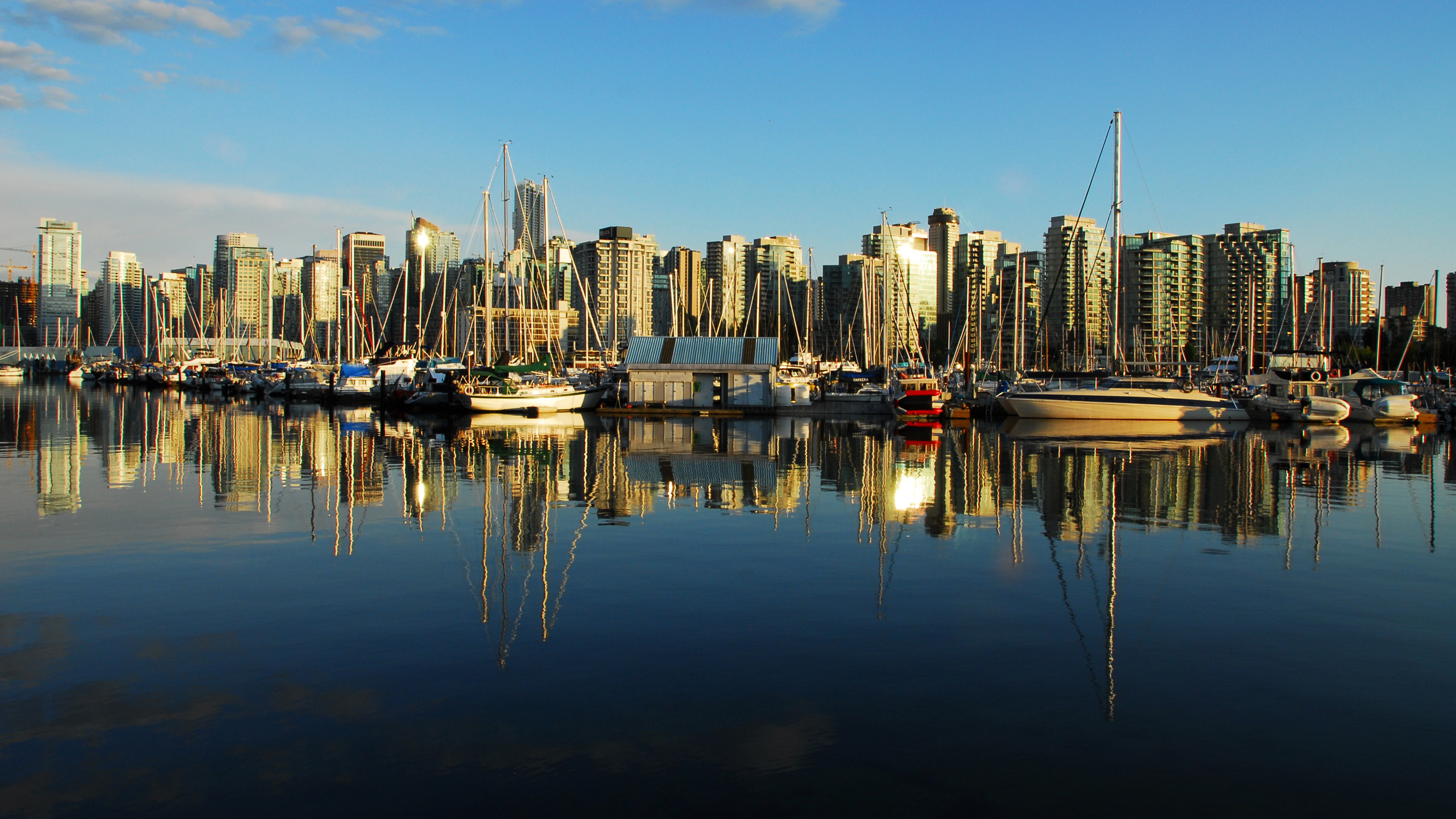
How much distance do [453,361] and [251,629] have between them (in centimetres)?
8134

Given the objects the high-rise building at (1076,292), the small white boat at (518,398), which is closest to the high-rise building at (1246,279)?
the high-rise building at (1076,292)

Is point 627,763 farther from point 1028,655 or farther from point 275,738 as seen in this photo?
point 1028,655

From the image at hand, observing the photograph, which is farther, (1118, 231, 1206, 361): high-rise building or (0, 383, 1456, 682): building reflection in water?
(1118, 231, 1206, 361): high-rise building

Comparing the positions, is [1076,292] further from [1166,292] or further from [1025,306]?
[1166,292]

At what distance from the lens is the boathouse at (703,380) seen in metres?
59.5

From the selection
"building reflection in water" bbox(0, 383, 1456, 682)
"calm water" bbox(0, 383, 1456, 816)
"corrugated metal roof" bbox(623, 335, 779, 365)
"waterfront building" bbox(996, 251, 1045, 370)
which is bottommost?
"calm water" bbox(0, 383, 1456, 816)

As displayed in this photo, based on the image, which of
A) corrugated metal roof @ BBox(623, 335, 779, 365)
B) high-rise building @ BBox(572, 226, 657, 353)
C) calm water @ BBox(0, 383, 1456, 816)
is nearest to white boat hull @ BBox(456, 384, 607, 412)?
corrugated metal roof @ BBox(623, 335, 779, 365)

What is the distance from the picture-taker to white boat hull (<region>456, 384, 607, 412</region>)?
187 ft

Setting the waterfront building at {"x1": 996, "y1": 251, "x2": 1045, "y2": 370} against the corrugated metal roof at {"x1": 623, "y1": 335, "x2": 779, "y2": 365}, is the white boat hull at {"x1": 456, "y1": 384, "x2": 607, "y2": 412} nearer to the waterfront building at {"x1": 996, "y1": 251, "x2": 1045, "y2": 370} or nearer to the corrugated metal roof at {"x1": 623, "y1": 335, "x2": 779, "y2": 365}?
the corrugated metal roof at {"x1": 623, "y1": 335, "x2": 779, "y2": 365}

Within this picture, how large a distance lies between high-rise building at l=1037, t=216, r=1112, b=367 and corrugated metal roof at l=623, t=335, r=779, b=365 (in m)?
49.4

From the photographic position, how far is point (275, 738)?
696 centimetres

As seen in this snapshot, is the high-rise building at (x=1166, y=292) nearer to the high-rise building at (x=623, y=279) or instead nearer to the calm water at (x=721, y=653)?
the high-rise building at (x=623, y=279)

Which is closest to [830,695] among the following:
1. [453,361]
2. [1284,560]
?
[1284,560]

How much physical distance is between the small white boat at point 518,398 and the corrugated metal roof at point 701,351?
4083 millimetres
